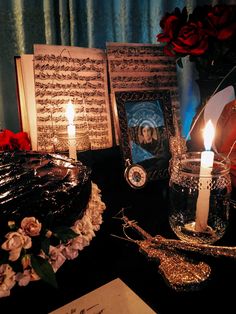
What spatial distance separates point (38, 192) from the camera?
59 centimetres

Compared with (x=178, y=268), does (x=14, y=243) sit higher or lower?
higher

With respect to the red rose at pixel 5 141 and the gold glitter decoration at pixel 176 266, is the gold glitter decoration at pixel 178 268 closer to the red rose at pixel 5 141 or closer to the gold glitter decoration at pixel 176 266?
the gold glitter decoration at pixel 176 266

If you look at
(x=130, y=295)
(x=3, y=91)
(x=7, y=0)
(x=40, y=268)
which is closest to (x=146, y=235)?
(x=130, y=295)

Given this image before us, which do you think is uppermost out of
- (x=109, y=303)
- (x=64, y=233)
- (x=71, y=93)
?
(x=71, y=93)

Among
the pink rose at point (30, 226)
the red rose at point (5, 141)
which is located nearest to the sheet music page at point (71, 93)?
the red rose at point (5, 141)

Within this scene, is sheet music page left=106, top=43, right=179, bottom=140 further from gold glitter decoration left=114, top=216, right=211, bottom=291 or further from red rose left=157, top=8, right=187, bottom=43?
gold glitter decoration left=114, top=216, right=211, bottom=291

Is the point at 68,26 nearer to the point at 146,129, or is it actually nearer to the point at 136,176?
the point at 146,129

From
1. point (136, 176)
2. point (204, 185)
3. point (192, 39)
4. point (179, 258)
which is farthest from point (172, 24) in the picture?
point (179, 258)

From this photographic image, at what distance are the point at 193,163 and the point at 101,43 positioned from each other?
996 mm

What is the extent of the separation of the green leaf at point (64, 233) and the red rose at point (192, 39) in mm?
782

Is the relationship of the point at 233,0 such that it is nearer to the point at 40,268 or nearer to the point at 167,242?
the point at 167,242

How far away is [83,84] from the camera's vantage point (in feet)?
3.77

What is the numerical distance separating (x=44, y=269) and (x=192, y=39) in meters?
0.88

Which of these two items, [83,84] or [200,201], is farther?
[83,84]
